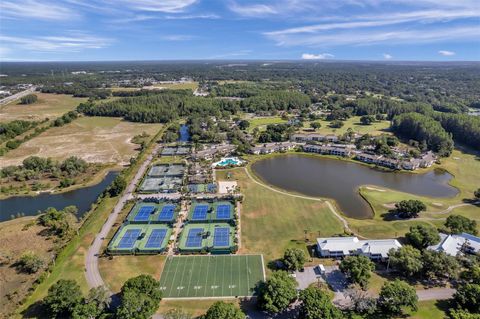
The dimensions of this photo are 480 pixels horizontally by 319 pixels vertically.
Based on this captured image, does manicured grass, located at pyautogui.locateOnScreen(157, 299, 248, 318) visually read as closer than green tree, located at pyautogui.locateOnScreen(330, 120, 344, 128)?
Yes

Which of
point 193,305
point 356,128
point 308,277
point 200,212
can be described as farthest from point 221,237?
point 356,128

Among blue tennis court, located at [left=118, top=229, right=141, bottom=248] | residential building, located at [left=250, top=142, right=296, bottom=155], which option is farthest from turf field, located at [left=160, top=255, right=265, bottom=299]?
residential building, located at [left=250, top=142, right=296, bottom=155]

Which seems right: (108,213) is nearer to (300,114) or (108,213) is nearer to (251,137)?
(251,137)

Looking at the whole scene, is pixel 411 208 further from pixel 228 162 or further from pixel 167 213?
pixel 228 162

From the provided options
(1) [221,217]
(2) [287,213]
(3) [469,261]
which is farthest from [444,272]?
(1) [221,217]

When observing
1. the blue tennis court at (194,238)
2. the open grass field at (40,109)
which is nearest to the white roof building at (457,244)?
the blue tennis court at (194,238)

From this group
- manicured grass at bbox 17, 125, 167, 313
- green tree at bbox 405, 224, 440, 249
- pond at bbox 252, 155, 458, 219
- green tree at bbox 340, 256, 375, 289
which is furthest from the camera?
pond at bbox 252, 155, 458, 219

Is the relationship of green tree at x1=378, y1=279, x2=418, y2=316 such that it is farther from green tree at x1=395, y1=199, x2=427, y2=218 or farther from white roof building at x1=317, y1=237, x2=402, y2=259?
green tree at x1=395, y1=199, x2=427, y2=218
